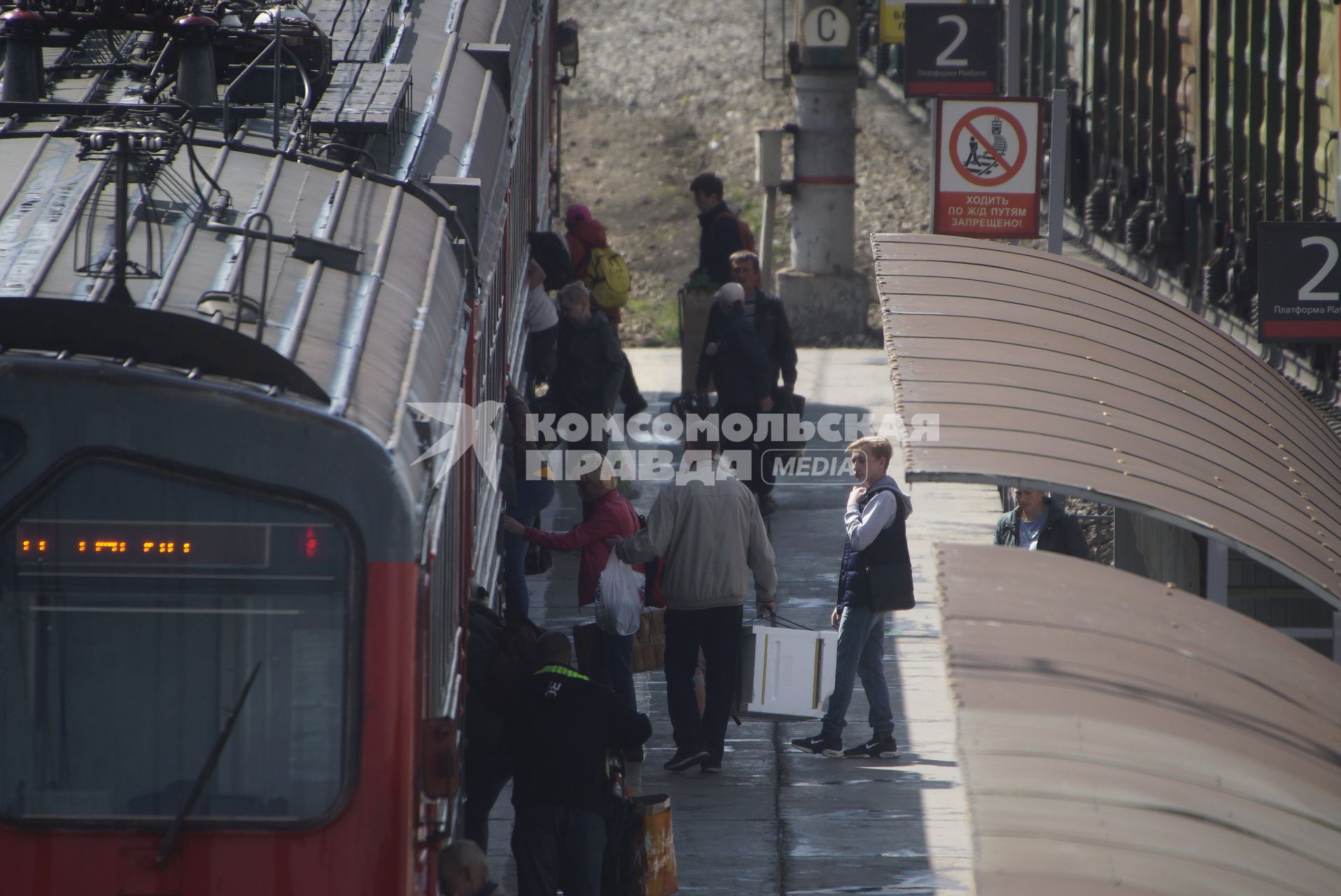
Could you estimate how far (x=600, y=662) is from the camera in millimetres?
8438

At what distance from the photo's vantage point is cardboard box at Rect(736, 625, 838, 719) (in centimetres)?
834

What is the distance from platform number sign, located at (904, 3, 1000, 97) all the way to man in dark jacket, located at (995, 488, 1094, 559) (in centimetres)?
696

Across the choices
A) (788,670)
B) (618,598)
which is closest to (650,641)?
(618,598)

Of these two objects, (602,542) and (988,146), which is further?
(988,146)

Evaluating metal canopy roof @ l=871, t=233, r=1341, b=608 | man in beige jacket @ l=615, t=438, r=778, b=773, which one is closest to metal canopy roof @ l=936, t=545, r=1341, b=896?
metal canopy roof @ l=871, t=233, r=1341, b=608

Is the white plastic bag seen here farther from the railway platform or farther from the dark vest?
the dark vest

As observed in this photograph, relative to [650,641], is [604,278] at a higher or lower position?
higher

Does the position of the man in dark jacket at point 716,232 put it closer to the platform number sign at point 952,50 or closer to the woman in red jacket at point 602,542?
the platform number sign at point 952,50

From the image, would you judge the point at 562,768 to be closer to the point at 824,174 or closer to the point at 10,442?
the point at 10,442

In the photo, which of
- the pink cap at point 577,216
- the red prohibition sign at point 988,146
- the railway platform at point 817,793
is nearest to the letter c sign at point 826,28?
the pink cap at point 577,216

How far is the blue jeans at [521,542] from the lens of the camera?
9.75m

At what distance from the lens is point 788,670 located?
8.41 metres

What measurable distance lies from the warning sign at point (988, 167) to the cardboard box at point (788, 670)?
4.27 metres

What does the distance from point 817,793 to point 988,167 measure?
16.7 feet
